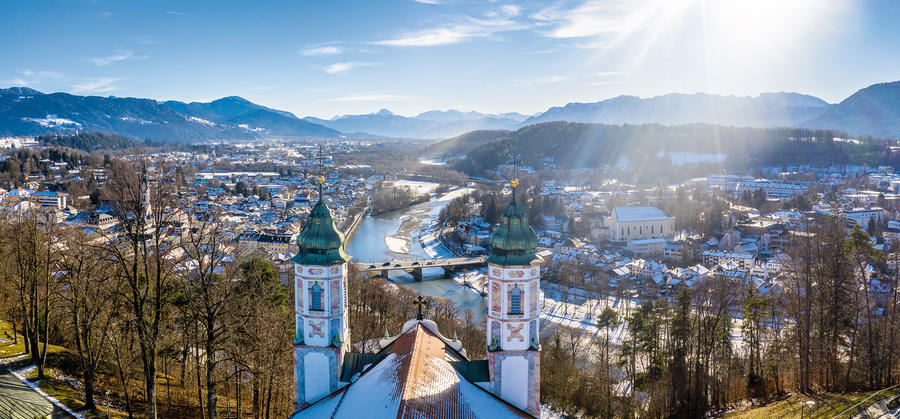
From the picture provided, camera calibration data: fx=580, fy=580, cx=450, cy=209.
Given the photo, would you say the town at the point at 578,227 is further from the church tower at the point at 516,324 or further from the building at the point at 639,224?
the church tower at the point at 516,324

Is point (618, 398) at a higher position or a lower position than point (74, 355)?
lower

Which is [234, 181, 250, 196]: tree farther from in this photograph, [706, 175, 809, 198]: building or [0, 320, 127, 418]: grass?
[706, 175, 809, 198]: building

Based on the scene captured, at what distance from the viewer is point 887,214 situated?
204 ft

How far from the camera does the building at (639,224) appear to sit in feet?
200

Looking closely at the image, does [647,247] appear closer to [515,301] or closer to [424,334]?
[515,301]

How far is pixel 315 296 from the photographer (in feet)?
41.8

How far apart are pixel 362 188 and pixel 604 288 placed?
66436mm

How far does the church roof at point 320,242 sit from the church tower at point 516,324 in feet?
11.1

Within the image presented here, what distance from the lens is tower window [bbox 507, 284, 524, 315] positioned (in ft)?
41.0

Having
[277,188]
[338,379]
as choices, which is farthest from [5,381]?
[277,188]

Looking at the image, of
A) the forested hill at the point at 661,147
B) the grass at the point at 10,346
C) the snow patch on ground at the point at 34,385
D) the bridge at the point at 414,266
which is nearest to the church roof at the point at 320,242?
the snow patch on ground at the point at 34,385

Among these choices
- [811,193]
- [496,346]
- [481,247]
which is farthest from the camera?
[811,193]

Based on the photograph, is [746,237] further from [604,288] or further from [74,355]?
[74,355]

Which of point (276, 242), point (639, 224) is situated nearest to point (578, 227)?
point (639, 224)
